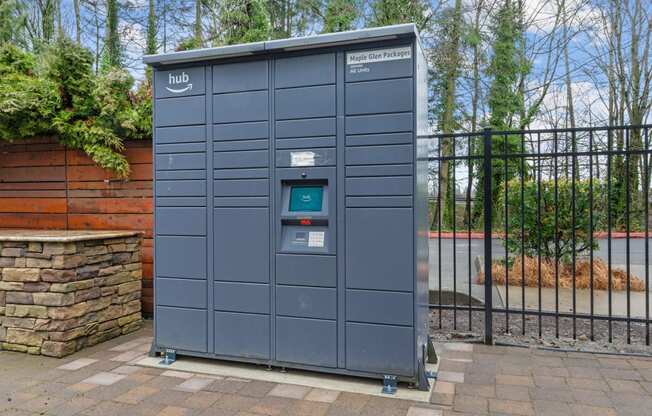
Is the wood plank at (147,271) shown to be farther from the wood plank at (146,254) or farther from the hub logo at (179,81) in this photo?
the hub logo at (179,81)

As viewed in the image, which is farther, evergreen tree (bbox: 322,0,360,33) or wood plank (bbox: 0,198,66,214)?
evergreen tree (bbox: 322,0,360,33)

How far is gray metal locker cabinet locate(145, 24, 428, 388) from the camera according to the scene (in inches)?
116

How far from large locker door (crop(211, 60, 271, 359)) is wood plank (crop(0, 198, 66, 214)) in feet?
7.94

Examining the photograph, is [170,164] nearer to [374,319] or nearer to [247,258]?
[247,258]

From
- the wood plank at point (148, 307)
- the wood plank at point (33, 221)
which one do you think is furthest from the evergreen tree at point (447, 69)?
the wood plank at point (33, 221)

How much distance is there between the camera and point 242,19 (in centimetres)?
677

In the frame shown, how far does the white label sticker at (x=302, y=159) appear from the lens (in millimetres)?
3125

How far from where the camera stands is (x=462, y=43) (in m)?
11.0

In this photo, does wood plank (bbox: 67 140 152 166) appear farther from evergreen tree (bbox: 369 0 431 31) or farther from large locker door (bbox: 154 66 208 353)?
evergreen tree (bbox: 369 0 431 31)

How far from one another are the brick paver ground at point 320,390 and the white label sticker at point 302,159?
4.60 feet

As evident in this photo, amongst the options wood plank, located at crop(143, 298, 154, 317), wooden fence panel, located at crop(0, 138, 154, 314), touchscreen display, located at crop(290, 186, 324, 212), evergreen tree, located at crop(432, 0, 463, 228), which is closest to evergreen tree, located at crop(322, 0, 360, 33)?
evergreen tree, located at crop(432, 0, 463, 228)

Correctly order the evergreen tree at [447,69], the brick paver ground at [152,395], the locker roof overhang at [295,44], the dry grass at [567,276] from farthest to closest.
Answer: the evergreen tree at [447,69] → the dry grass at [567,276] → the locker roof overhang at [295,44] → the brick paver ground at [152,395]

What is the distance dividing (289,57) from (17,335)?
295 cm

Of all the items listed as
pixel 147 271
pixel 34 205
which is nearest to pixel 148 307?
pixel 147 271
